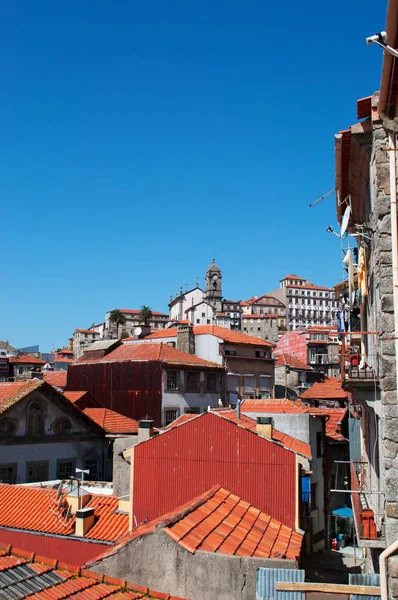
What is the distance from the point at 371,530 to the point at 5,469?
20463 mm

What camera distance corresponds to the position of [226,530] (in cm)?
1434

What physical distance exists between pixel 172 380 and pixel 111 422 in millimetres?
8985

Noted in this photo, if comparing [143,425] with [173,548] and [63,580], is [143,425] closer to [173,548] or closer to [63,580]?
[173,548]

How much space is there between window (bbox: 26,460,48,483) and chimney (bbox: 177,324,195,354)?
2204 centimetres

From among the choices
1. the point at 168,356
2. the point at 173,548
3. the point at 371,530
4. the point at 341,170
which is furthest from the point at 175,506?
the point at 168,356

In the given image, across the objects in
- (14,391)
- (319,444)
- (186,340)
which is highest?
(186,340)

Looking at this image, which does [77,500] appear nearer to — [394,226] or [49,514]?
[49,514]

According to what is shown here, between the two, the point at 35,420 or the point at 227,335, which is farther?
the point at 227,335

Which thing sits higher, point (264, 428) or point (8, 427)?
point (264, 428)

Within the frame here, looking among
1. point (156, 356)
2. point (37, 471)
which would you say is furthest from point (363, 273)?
point (156, 356)

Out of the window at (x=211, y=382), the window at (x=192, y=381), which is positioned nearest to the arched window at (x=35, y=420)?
the window at (x=192, y=381)

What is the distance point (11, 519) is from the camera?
68.0 feet

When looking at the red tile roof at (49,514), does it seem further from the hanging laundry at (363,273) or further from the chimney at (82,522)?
the hanging laundry at (363,273)

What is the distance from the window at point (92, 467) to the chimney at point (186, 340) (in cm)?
1937
